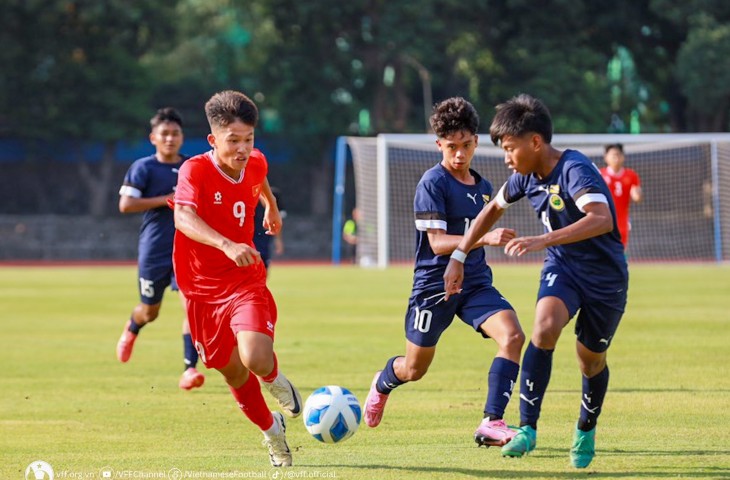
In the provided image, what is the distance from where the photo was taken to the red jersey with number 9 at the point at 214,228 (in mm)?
7254

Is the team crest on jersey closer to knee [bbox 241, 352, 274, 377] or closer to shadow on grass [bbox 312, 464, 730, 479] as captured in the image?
shadow on grass [bbox 312, 464, 730, 479]

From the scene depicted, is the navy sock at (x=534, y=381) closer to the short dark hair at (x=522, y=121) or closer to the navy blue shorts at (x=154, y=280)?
the short dark hair at (x=522, y=121)

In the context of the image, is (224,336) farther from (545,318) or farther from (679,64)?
(679,64)

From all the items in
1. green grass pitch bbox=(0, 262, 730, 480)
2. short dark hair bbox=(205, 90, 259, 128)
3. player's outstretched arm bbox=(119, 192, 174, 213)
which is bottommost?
green grass pitch bbox=(0, 262, 730, 480)

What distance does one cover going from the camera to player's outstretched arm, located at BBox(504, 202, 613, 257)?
650 centimetres

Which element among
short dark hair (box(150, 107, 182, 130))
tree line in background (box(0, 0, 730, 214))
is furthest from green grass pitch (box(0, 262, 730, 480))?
tree line in background (box(0, 0, 730, 214))

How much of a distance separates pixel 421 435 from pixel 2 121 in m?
46.1

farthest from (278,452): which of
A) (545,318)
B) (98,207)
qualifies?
(98,207)

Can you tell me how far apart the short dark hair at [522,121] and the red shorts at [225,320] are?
63.4 inches

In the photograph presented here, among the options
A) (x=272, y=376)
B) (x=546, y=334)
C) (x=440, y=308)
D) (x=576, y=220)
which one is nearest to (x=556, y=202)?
(x=576, y=220)

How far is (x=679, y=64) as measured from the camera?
152 ft

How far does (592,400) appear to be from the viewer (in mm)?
7211

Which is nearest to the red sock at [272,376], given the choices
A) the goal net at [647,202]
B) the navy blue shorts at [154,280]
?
the navy blue shorts at [154,280]

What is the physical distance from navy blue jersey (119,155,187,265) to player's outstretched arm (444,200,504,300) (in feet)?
15.0
